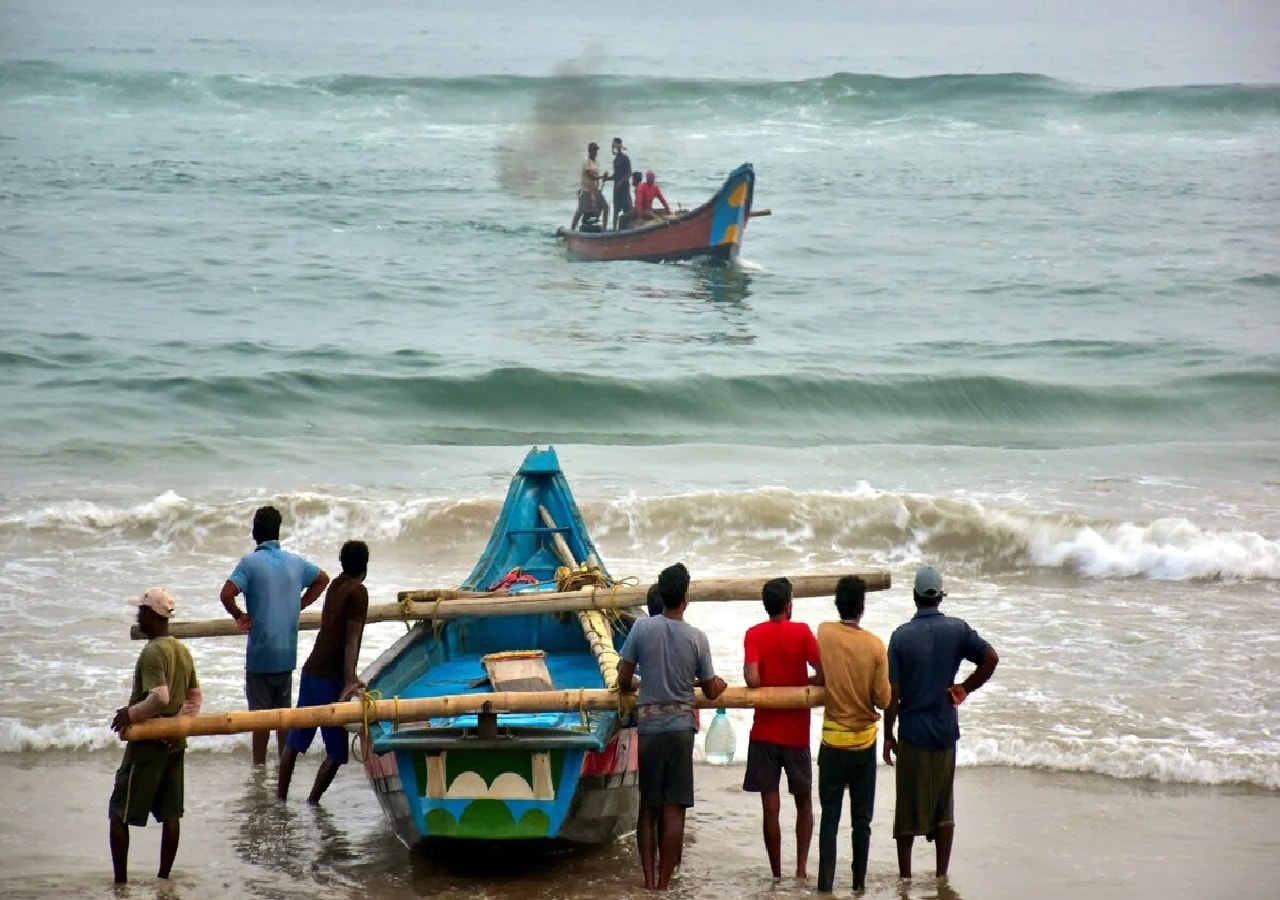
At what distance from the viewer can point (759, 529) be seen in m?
13.9

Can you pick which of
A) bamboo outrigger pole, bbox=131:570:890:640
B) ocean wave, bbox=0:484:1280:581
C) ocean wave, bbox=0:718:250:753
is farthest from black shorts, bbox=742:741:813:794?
ocean wave, bbox=0:484:1280:581

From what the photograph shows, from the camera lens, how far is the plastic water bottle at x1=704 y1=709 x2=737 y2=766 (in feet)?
24.1

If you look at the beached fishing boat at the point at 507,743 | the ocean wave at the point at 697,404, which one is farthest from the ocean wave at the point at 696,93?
the beached fishing boat at the point at 507,743

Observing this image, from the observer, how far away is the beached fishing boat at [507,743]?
5.96 meters

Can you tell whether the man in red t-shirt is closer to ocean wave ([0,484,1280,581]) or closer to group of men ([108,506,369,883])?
group of men ([108,506,369,883])

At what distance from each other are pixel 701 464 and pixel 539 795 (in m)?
10.7

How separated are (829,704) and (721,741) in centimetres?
184

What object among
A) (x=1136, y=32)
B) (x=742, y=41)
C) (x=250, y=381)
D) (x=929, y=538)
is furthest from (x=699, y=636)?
(x=1136, y=32)

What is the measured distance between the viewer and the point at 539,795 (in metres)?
6.00

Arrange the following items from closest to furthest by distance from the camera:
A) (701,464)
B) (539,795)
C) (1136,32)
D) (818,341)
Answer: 1. (539,795)
2. (701,464)
3. (818,341)
4. (1136,32)

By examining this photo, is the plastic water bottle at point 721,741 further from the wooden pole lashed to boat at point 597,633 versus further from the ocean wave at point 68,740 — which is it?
the ocean wave at point 68,740

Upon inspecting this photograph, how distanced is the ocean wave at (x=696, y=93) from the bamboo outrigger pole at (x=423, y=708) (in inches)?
1696

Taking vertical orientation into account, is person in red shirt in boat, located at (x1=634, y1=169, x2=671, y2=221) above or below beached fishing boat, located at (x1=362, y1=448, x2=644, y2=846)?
above

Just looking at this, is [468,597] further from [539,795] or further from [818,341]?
[818,341]
